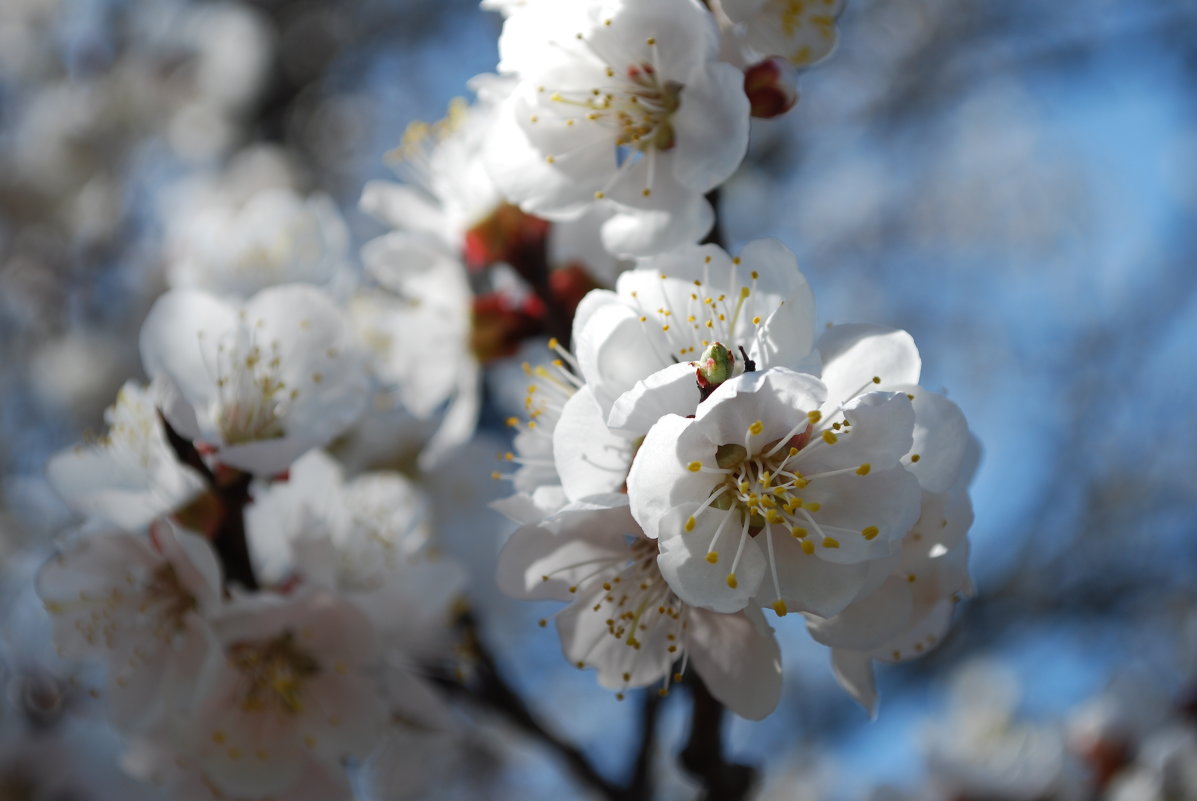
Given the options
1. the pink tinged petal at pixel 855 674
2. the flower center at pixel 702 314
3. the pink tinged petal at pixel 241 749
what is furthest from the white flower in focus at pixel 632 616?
the pink tinged petal at pixel 241 749

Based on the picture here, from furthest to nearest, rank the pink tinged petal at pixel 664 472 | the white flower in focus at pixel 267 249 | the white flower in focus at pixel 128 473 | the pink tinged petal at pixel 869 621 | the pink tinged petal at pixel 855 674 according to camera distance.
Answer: the white flower in focus at pixel 267 249
the white flower in focus at pixel 128 473
the pink tinged petal at pixel 855 674
the pink tinged petal at pixel 869 621
the pink tinged petal at pixel 664 472

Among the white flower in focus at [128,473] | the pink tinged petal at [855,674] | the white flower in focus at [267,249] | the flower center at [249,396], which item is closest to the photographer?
the pink tinged petal at [855,674]

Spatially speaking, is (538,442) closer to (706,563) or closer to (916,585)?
(706,563)

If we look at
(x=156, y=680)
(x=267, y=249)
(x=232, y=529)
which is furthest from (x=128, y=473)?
(x=267, y=249)

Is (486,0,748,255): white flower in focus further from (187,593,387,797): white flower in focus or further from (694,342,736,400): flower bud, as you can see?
(187,593,387,797): white flower in focus

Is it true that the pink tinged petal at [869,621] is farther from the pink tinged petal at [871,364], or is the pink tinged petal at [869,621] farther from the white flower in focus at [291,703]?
the white flower in focus at [291,703]

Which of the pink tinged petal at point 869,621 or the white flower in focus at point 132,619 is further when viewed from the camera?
the white flower in focus at point 132,619

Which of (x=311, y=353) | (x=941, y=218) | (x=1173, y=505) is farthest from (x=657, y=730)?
(x=941, y=218)
